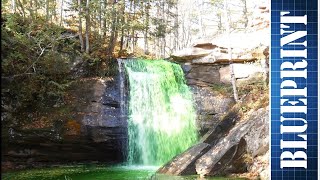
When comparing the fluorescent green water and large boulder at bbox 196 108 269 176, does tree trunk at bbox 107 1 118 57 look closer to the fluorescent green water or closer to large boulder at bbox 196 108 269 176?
the fluorescent green water

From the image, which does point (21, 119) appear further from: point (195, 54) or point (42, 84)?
point (195, 54)

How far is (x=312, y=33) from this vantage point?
4.59 m

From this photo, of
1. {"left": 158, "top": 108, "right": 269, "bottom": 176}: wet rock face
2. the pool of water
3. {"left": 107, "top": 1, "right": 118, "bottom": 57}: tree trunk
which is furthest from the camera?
{"left": 107, "top": 1, "right": 118, "bottom": 57}: tree trunk

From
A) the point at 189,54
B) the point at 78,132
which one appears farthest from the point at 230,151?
the point at 78,132

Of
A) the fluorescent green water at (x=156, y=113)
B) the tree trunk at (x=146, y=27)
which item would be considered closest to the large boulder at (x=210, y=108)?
the fluorescent green water at (x=156, y=113)

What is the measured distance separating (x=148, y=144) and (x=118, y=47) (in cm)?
182

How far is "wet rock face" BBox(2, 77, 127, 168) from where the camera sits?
6910 mm

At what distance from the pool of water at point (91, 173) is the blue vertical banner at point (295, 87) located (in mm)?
1563

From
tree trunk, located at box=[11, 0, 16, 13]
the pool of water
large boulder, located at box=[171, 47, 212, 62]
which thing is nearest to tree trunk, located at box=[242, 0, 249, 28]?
large boulder, located at box=[171, 47, 212, 62]

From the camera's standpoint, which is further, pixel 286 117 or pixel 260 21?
pixel 260 21

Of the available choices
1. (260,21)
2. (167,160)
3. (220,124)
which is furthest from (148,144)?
(260,21)

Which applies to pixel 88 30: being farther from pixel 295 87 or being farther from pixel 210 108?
pixel 295 87

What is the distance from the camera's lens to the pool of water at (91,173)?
625 cm

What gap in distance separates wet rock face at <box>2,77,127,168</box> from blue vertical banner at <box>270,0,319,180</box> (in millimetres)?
3247
